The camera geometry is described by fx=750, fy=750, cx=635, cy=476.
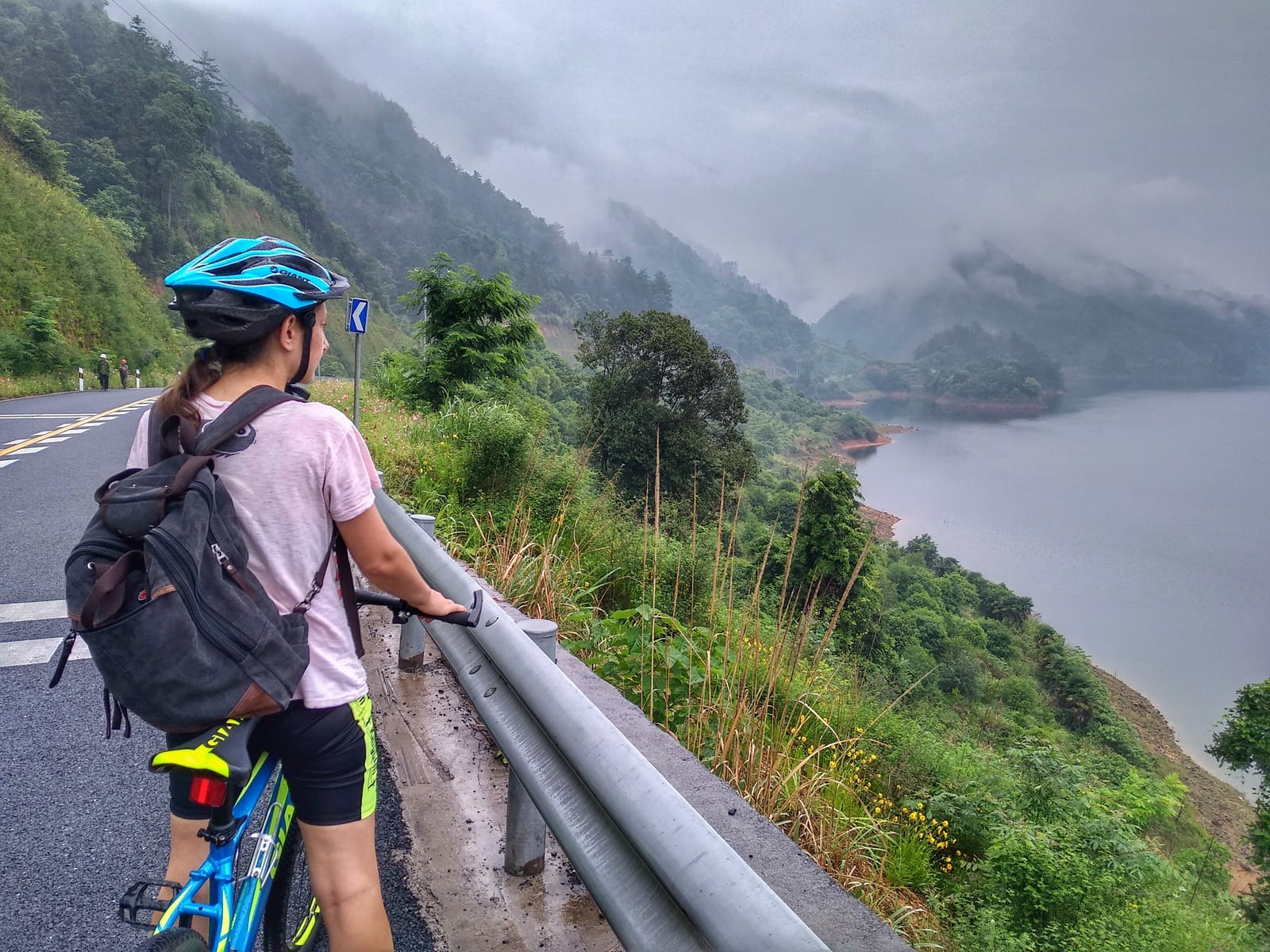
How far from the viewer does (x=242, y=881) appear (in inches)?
57.5

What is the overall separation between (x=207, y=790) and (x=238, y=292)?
0.87 m

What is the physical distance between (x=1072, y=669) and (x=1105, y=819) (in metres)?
46.2

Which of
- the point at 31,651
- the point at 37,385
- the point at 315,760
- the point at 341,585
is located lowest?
the point at 37,385

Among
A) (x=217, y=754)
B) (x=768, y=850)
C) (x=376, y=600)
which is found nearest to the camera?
(x=217, y=754)

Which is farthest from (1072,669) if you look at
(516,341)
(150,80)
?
(150,80)

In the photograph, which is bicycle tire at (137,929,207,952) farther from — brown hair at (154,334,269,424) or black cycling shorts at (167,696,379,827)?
brown hair at (154,334,269,424)

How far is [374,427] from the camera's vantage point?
973 cm

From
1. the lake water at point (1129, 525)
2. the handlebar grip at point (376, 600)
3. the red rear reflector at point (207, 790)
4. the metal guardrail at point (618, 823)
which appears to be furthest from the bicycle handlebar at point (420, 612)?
the lake water at point (1129, 525)

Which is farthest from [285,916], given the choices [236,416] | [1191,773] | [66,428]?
[1191,773]

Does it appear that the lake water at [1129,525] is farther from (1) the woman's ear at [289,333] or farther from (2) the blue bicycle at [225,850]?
(1) the woman's ear at [289,333]

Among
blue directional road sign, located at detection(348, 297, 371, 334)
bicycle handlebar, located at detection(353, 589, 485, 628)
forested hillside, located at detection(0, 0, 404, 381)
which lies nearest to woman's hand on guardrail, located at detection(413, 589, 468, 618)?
bicycle handlebar, located at detection(353, 589, 485, 628)

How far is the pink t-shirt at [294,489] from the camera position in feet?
4.27

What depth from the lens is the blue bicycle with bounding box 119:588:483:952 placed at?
122 cm

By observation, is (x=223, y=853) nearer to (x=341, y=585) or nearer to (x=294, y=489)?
(x=341, y=585)
